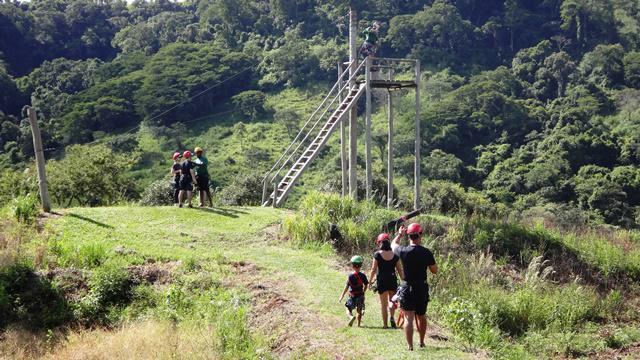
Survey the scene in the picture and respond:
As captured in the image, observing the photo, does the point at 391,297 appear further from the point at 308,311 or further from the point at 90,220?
the point at 90,220

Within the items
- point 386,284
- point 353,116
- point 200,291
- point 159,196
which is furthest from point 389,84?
point 159,196

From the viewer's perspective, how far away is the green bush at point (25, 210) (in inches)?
588

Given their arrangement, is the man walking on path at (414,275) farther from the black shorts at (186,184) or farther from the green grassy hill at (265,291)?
the black shorts at (186,184)

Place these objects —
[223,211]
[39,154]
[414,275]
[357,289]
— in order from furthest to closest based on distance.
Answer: [223,211] → [39,154] → [357,289] → [414,275]

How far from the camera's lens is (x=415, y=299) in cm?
842

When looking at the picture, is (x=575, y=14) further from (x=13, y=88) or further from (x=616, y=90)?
(x=13, y=88)

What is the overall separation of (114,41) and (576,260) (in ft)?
276

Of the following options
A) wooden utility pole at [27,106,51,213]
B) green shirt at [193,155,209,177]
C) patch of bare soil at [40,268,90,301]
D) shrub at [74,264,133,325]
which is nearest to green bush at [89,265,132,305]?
shrub at [74,264,133,325]

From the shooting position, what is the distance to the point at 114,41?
89750 mm

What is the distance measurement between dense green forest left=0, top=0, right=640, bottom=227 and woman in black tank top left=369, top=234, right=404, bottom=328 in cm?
1901

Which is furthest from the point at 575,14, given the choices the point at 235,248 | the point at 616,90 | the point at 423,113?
the point at 235,248

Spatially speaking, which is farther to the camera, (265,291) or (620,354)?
(620,354)

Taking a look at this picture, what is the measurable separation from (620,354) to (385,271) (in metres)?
5.47

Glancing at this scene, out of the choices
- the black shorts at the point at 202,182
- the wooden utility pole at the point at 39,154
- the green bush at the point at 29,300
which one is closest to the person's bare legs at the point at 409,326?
the green bush at the point at 29,300
